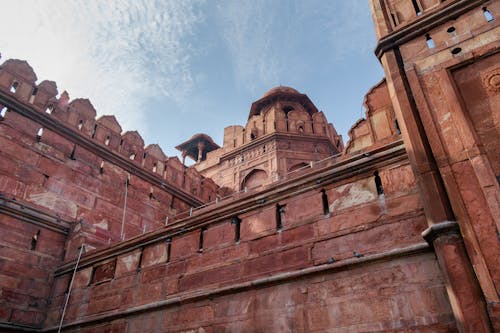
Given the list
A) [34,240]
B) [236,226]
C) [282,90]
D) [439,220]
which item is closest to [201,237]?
[236,226]

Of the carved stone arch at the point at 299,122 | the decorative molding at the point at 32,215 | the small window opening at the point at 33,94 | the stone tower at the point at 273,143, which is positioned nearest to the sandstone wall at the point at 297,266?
the decorative molding at the point at 32,215

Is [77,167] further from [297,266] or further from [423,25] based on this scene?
[423,25]

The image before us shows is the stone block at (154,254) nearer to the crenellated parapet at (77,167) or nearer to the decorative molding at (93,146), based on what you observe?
the crenellated parapet at (77,167)

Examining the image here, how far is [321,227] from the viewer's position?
4789 millimetres

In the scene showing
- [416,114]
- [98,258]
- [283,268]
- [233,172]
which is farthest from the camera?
[233,172]

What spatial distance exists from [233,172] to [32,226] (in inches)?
316

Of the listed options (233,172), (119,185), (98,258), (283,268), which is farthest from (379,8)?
(233,172)

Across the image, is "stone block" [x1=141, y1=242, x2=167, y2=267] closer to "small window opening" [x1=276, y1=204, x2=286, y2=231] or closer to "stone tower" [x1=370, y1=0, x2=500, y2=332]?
"small window opening" [x1=276, y1=204, x2=286, y2=231]

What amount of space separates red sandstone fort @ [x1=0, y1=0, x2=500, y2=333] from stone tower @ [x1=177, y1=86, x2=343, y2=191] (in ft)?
19.7

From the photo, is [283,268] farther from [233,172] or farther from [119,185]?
[233,172]

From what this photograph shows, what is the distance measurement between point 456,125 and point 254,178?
10.4 metres

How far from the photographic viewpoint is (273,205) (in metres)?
5.43

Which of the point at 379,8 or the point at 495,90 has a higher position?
the point at 379,8

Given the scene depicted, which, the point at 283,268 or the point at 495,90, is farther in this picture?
the point at 283,268
